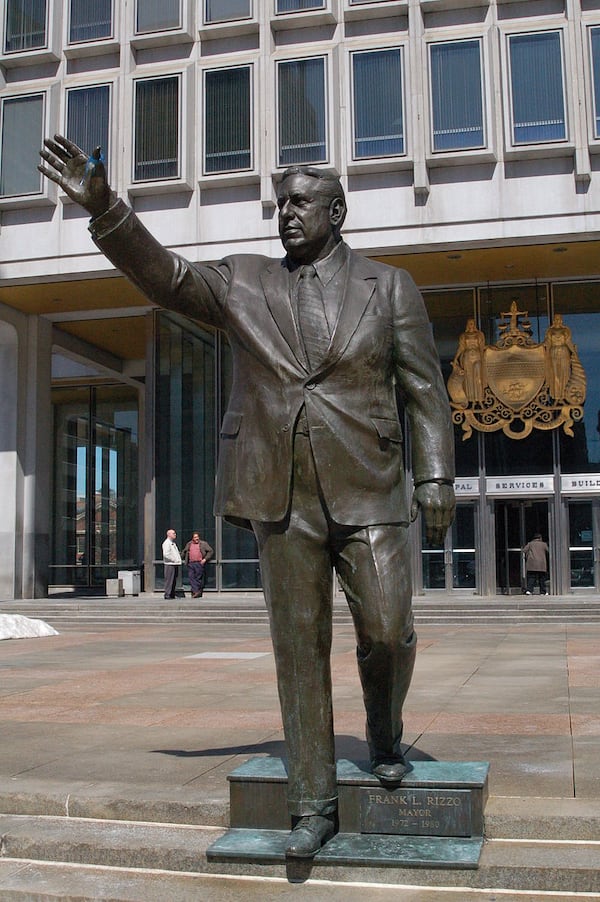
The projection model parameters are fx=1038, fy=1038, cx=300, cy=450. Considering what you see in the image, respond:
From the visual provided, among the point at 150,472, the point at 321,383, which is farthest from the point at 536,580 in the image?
the point at 321,383

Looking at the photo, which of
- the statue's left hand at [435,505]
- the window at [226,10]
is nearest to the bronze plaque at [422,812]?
the statue's left hand at [435,505]

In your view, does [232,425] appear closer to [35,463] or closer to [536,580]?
[536,580]

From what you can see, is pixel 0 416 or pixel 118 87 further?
pixel 0 416

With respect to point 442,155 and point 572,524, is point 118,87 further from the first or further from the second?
point 572,524

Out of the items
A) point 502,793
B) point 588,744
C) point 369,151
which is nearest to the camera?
point 502,793

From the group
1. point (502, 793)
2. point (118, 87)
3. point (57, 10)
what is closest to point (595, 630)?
point (502, 793)

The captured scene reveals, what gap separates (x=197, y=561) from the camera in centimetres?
2434

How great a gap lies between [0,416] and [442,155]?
12840mm

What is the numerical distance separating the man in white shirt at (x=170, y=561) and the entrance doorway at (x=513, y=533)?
7.51 metres

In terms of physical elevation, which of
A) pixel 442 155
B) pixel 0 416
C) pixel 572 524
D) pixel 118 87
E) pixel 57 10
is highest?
pixel 57 10

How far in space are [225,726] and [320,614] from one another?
2894 mm

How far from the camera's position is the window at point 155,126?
924 inches

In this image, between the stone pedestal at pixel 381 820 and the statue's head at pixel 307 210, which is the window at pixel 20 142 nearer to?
the statue's head at pixel 307 210

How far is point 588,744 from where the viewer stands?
559cm
